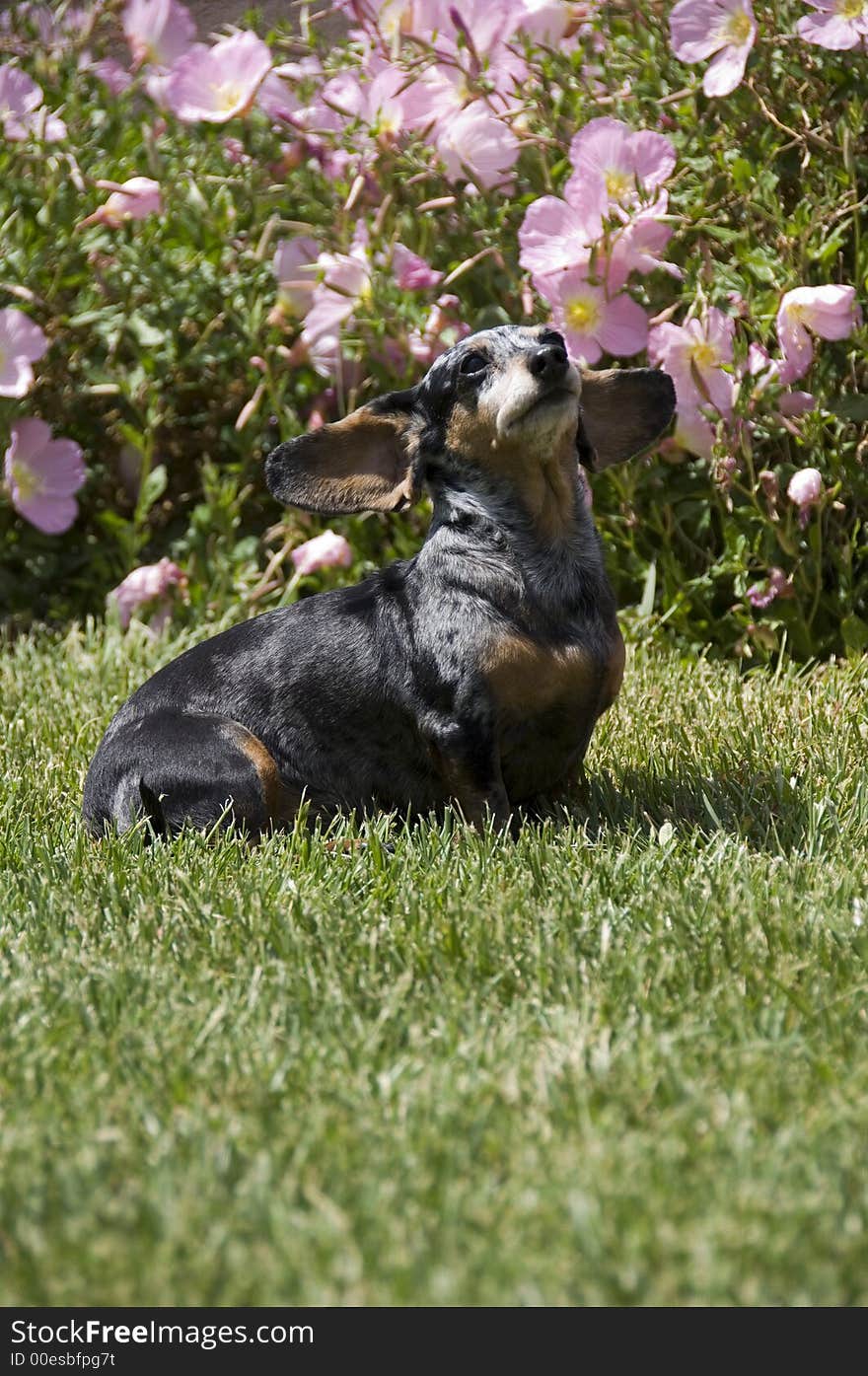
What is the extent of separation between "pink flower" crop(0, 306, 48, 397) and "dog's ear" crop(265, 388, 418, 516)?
1.78 metres

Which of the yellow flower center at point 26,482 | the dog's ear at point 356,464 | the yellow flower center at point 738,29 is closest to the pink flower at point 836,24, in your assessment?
the yellow flower center at point 738,29

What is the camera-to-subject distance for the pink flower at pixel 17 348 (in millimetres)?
4672

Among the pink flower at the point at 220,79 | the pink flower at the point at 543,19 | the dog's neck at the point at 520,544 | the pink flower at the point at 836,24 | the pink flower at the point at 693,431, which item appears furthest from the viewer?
the pink flower at the point at 220,79

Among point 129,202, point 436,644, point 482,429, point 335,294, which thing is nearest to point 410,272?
point 335,294

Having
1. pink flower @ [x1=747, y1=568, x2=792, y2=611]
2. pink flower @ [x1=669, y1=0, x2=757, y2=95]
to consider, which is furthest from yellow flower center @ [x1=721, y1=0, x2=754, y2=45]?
pink flower @ [x1=747, y1=568, x2=792, y2=611]

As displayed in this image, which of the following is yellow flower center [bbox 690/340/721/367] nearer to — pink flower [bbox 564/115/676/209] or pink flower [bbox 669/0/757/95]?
pink flower [bbox 564/115/676/209]

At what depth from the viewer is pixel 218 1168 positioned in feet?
5.81

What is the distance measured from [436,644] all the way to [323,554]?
1573 millimetres

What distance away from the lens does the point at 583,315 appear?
4035 mm

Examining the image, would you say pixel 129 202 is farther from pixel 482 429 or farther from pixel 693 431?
pixel 482 429

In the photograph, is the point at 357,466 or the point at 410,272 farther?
the point at 410,272

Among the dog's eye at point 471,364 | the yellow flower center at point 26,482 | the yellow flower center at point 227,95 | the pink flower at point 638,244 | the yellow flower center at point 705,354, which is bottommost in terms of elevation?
the yellow flower center at point 26,482

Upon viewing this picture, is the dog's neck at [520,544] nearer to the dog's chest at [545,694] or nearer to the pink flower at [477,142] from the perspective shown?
the dog's chest at [545,694]

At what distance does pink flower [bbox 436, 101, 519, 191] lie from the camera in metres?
4.17
